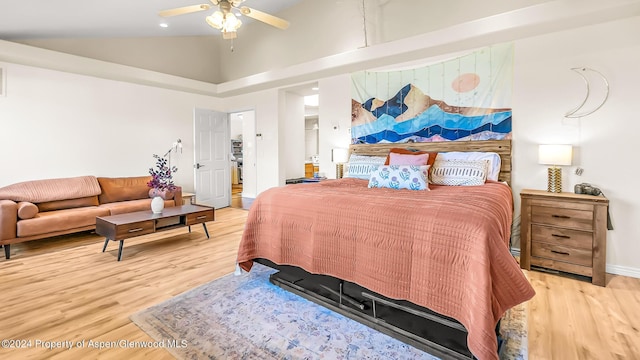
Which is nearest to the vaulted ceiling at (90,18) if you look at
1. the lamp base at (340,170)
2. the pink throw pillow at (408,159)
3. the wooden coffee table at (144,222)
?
the wooden coffee table at (144,222)

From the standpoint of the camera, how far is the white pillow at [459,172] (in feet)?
10.3

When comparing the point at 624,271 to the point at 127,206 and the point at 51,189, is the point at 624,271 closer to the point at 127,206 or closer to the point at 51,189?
the point at 127,206

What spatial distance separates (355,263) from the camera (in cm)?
203

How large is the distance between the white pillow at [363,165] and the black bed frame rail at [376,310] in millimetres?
1758

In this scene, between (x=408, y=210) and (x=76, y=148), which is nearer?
(x=408, y=210)

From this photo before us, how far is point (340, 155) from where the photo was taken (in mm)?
4609

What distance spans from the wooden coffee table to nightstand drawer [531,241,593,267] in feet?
Result: 12.4

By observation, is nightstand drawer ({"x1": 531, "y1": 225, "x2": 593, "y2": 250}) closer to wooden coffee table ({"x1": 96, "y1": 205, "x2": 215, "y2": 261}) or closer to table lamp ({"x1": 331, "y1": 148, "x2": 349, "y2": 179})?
table lamp ({"x1": 331, "y1": 148, "x2": 349, "y2": 179})

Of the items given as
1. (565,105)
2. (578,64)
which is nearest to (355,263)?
(565,105)

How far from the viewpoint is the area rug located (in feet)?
5.73

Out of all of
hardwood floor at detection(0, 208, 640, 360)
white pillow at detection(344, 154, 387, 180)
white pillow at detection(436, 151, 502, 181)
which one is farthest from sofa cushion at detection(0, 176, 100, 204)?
white pillow at detection(436, 151, 502, 181)

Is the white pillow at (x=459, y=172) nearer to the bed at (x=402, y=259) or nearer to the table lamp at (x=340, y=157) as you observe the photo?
the bed at (x=402, y=259)

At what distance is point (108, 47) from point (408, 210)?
5.54m

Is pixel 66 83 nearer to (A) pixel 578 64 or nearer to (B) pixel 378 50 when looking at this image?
(B) pixel 378 50
